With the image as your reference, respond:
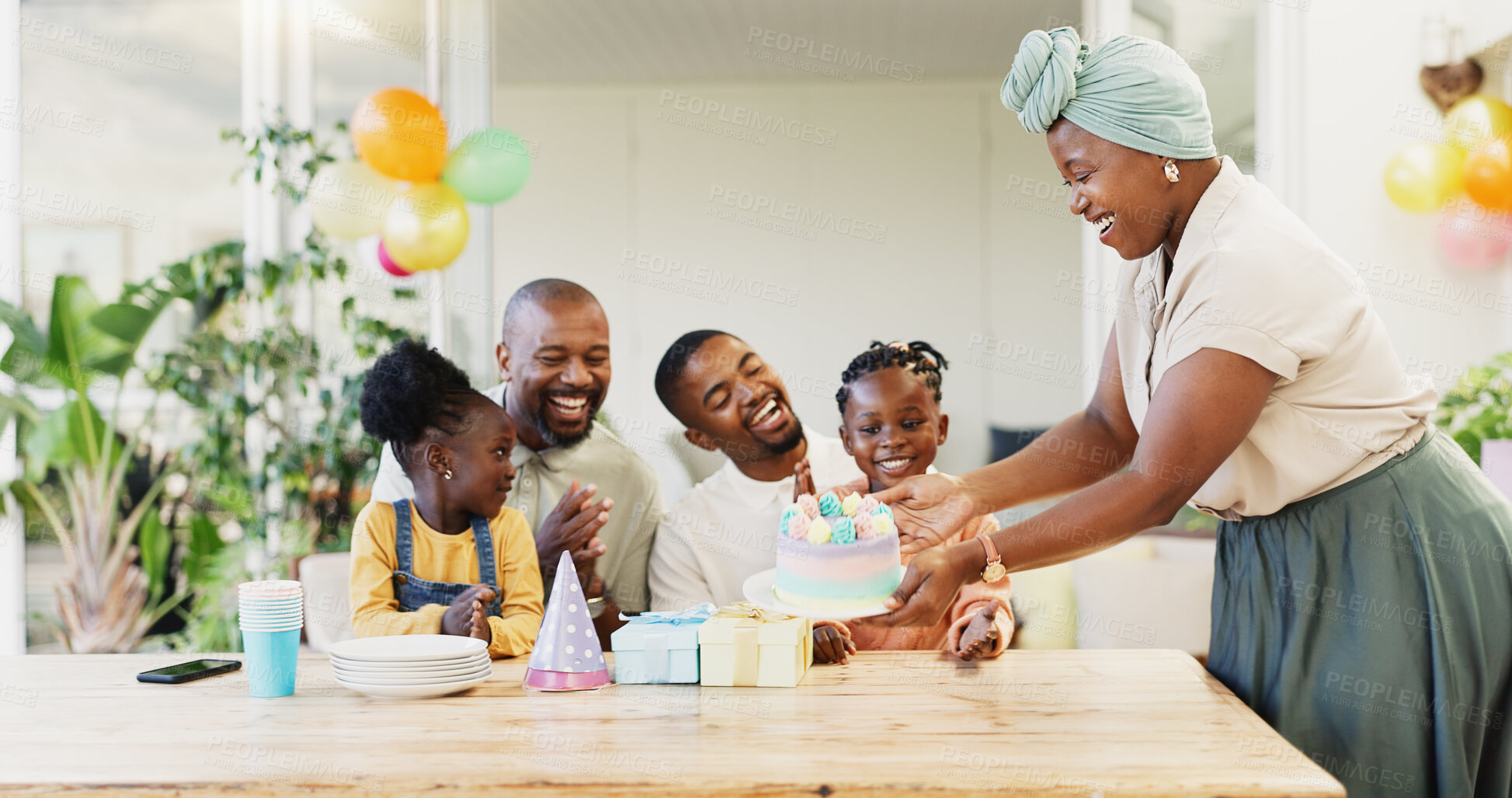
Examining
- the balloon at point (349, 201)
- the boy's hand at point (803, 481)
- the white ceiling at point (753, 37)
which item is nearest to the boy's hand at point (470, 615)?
the boy's hand at point (803, 481)

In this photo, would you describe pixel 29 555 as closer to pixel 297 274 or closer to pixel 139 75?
pixel 297 274

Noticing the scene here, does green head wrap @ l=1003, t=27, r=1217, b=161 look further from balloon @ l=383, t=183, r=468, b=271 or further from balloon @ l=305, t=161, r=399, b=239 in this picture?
balloon @ l=305, t=161, r=399, b=239

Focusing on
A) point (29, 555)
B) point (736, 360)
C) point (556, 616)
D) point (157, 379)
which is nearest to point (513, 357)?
point (736, 360)

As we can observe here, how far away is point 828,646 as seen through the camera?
2.11 metres

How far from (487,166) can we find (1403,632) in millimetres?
2959

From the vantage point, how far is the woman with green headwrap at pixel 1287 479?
1.65 meters

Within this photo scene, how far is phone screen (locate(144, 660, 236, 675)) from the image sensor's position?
2020mm

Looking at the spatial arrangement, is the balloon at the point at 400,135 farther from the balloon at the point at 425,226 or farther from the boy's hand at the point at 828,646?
the boy's hand at the point at 828,646

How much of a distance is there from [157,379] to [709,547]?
8.84 ft

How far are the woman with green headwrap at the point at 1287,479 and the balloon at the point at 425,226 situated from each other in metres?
2.39

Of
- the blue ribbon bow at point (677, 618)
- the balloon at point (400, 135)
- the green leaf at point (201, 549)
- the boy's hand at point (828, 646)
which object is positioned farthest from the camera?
the green leaf at point (201, 549)

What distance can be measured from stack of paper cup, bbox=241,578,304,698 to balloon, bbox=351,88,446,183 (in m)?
2.12

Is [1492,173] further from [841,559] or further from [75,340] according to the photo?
[75,340]

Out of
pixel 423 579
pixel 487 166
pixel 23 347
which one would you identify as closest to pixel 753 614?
pixel 423 579
